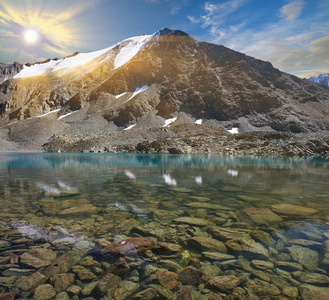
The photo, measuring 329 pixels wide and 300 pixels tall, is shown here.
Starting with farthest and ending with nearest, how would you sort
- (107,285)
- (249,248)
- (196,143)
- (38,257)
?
(196,143) → (249,248) → (38,257) → (107,285)

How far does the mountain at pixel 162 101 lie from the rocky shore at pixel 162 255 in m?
89.4

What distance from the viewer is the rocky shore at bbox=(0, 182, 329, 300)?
397 centimetres

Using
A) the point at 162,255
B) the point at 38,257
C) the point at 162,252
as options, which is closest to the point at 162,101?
the point at 162,252

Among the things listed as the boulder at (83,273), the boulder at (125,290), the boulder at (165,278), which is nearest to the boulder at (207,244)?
the boulder at (165,278)

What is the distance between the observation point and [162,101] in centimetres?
14312

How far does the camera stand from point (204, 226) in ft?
23.2

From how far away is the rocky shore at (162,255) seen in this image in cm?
397

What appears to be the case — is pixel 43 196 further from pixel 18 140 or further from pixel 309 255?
pixel 18 140

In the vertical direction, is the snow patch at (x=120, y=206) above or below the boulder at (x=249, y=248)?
below

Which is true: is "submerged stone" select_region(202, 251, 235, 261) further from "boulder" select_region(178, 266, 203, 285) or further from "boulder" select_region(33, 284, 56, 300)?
"boulder" select_region(33, 284, 56, 300)

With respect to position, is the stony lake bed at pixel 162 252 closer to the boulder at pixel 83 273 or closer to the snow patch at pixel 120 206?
the boulder at pixel 83 273

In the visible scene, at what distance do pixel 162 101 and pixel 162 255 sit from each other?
142 metres

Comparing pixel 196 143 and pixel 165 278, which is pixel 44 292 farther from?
pixel 196 143

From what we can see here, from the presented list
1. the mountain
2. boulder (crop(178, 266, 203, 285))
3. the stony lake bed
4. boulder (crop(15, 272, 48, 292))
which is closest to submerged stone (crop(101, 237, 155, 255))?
the stony lake bed
